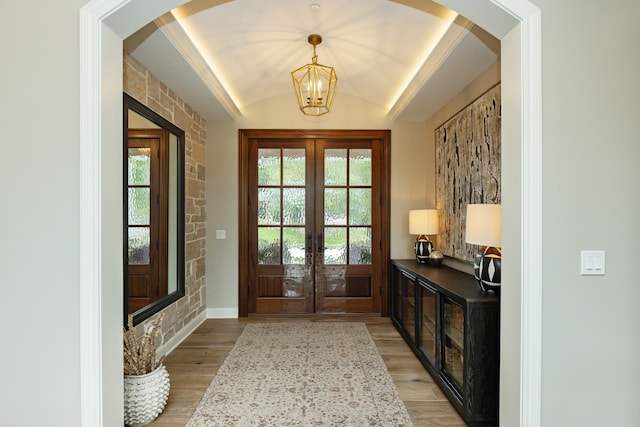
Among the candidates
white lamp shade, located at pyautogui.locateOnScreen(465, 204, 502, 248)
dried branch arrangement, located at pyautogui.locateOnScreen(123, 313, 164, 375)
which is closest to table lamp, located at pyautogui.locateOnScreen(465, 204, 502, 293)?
white lamp shade, located at pyautogui.locateOnScreen(465, 204, 502, 248)

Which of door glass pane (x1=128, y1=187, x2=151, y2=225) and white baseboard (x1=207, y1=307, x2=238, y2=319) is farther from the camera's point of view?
white baseboard (x1=207, y1=307, x2=238, y2=319)

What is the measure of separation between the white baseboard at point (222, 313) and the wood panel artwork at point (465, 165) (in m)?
2.66

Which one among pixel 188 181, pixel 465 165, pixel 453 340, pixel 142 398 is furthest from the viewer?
pixel 188 181

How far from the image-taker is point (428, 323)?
3.24 meters

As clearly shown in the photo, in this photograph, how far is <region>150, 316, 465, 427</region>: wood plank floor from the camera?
8.04ft

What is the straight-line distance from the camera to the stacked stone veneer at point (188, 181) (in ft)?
10.0

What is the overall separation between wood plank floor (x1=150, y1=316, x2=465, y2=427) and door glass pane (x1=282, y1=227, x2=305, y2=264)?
0.74m

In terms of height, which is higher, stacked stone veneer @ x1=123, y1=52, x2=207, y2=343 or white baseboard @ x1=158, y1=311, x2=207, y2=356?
stacked stone veneer @ x1=123, y1=52, x2=207, y2=343

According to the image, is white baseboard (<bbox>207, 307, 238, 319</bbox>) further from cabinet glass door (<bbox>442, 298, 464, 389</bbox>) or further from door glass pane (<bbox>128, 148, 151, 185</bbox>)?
cabinet glass door (<bbox>442, 298, 464, 389</bbox>)

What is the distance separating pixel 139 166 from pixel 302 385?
224cm
